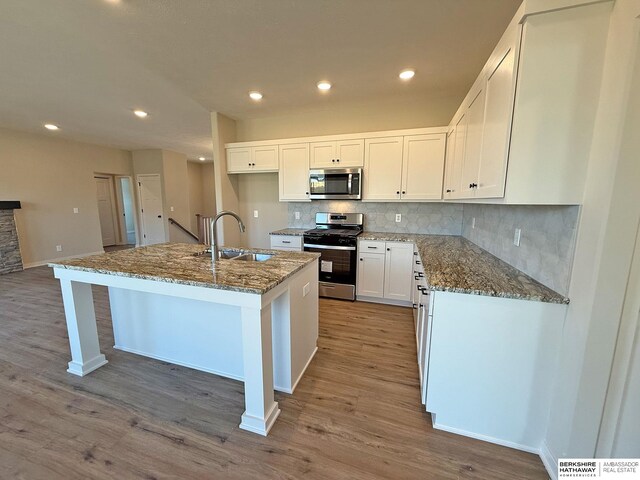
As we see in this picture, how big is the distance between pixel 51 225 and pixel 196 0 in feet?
20.2

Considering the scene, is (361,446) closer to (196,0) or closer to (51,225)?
(196,0)

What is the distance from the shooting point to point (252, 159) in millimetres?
3936

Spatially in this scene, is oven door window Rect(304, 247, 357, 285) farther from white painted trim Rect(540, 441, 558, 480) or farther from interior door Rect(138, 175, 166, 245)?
interior door Rect(138, 175, 166, 245)

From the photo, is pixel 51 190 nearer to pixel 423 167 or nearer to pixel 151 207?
pixel 151 207

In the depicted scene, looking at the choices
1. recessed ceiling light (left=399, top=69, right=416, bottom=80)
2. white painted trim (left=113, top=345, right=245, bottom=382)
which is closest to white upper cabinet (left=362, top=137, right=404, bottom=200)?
recessed ceiling light (left=399, top=69, right=416, bottom=80)

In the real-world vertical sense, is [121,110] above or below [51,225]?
above

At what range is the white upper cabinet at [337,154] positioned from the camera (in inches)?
137

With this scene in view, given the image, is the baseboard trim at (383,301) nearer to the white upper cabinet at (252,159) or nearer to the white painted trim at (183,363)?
the white painted trim at (183,363)

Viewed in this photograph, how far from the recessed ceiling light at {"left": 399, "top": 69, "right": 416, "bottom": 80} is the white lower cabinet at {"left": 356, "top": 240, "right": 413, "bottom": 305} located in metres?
1.82

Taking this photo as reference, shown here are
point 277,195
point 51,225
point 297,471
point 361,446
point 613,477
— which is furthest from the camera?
point 51,225

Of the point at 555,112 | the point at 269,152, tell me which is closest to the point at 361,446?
the point at 555,112

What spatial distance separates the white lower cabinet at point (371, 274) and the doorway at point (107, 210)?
7392mm

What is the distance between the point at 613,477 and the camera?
112cm
